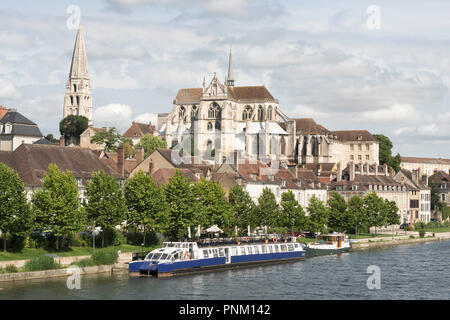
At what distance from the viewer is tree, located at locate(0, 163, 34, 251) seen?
188ft

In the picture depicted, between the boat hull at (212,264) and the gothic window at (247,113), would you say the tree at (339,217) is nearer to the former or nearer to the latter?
the boat hull at (212,264)

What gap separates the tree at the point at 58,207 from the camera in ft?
198

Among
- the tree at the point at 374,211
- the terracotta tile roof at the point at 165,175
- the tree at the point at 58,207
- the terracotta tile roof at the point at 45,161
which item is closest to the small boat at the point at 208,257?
the tree at the point at 58,207

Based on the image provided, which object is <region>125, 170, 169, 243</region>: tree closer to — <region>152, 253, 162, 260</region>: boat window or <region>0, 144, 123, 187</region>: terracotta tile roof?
<region>152, 253, 162, 260</region>: boat window

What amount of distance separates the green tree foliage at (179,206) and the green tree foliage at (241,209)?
31.5 feet

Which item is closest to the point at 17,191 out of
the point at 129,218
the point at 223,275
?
the point at 129,218

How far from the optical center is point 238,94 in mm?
188125

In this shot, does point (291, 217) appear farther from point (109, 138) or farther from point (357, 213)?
point (109, 138)

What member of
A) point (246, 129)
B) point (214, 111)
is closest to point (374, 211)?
point (246, 129)

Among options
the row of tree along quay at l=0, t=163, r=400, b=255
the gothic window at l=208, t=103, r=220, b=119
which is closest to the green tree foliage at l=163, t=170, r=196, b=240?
the row of tree along quay at l=0, t=163, r=400, b=255

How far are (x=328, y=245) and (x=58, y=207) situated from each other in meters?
36.4

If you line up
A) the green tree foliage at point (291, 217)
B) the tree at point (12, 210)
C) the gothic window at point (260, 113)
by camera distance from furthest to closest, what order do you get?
1. the gothic window at point (260, 113)
2. the green tree foliage at point (291, 217)
3. the tree at point (12, 210)

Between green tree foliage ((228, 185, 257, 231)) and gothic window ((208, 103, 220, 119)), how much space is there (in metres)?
93.7
